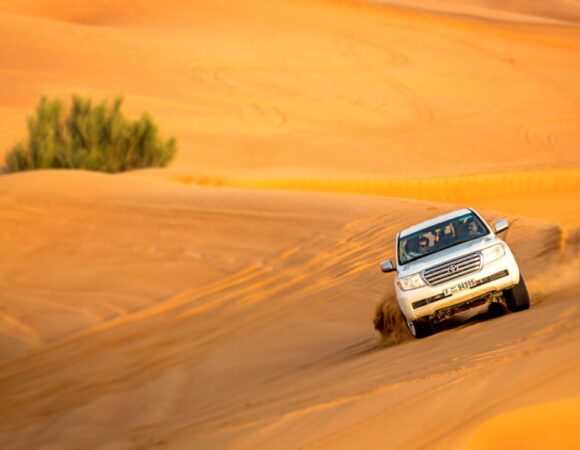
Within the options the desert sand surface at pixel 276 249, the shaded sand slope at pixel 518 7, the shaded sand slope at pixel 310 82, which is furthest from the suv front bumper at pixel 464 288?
the shaded sand slope at pixel 518 7

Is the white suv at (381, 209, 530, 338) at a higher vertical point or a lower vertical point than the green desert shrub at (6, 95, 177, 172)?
lower

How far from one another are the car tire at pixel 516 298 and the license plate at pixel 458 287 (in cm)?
37

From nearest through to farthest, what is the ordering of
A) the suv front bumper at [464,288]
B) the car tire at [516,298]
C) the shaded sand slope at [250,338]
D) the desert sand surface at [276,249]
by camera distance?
1. the shaded sand slope at [250,338]
2. the desert sand surface at [276,249]
3. the suv front bumper at [464,288]
4. the car tire at [516,298]

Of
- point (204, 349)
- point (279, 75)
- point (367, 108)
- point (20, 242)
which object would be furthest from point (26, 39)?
point (204, 349)

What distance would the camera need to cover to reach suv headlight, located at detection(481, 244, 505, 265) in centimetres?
1137

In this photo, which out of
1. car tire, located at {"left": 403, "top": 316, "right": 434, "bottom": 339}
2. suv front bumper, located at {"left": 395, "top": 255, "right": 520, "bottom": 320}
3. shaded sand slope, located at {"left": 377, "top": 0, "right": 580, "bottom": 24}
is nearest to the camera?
suv front bumper, located at {"left": 395, "top": 255, "right": 520, "bottom": 320}

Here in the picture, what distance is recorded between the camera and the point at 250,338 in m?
14.3

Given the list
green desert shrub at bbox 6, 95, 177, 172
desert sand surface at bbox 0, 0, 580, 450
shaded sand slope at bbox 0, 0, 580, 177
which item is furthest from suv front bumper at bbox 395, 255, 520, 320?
green desert shrub at bbox 6, 95, 177, 172

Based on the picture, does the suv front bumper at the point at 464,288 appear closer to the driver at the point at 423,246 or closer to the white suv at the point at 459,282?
the white suv at the point at 459,282

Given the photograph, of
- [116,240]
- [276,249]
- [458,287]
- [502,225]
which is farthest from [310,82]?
[458,287]

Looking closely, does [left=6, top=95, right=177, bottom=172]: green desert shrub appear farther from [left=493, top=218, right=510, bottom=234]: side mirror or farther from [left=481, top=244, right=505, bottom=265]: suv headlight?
[left=481, top=244, right=505, bottom=265]: suv headlight

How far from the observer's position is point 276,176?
91.8 ft

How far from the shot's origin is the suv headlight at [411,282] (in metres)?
11.5

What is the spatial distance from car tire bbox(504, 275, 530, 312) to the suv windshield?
782 mm
